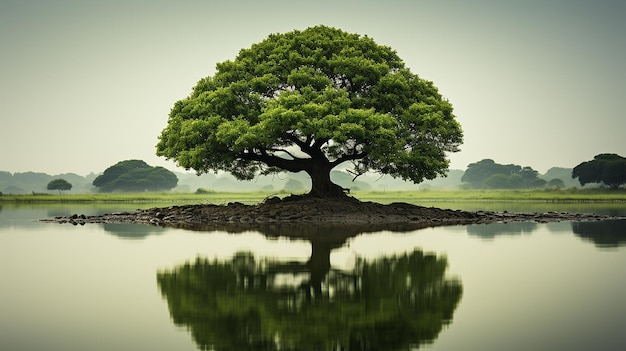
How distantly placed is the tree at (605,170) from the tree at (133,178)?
356 ft

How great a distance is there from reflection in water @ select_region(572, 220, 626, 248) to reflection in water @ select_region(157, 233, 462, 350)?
10.1m

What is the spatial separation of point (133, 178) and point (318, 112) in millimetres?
148081

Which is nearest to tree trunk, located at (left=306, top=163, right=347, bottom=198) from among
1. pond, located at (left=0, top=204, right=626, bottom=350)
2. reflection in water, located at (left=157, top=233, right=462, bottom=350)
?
pond, located at (left=0, top=204, right=626, bottom=350)

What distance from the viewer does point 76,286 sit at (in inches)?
541

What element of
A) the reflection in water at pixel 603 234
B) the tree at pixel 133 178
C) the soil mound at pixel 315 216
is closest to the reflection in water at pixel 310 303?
the reflection in water at pixel 603 234

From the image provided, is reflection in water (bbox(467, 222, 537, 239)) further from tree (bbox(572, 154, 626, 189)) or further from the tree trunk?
tree (bbox(572, 154, 626, 189))

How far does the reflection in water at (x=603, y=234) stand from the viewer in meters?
23.8

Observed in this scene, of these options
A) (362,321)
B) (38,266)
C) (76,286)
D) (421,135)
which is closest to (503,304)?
(362,321)

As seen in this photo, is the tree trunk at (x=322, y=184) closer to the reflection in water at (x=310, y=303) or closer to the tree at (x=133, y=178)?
the reflection in water at (x=310, y=303)

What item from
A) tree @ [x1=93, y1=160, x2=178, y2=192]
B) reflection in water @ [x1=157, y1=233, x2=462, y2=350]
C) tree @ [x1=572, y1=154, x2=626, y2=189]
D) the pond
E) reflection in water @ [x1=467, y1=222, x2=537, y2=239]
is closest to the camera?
reflection in water @ [x1=157, y1=233, x2=462, y2=350]

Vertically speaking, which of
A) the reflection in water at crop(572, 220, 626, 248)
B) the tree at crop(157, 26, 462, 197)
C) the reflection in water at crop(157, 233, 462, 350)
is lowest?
the reflection in water at crop(157, 233, 462, 350)

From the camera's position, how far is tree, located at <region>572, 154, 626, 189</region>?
397ft

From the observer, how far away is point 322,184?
43781 mm

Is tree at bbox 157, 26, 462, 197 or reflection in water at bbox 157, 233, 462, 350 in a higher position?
tree at bbox 157, 26, 462, 197
